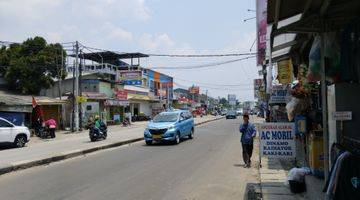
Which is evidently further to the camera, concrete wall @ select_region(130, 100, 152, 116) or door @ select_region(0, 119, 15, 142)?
concrete wall @ select_region(130, 100, 152, 116)

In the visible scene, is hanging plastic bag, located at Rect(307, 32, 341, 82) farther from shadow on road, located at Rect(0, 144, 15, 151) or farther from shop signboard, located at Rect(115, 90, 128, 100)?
shop signboard, located at Rect(115, 90, 128, 100)

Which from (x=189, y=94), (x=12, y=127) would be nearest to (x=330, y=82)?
(x=12, y=127)

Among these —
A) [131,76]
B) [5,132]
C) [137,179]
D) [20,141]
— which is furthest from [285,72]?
[131,76]

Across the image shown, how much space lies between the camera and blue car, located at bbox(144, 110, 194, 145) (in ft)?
82.6

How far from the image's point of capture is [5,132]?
25031 millimetres

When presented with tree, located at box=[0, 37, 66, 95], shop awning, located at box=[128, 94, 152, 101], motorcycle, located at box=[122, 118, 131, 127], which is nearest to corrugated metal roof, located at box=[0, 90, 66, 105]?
tree, located at box=[0, 37, 66, 95]

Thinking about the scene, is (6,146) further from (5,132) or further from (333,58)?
(333,58)

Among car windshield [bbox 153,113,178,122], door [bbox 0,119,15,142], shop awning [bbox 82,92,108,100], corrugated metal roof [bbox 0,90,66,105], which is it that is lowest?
door [bbox 0,119,15,142]

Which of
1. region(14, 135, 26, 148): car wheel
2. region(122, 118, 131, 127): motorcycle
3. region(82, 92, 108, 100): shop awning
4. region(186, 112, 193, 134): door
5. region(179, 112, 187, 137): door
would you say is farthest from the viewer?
region(122, 118, 131, 127): motorcycle

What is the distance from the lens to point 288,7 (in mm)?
8016

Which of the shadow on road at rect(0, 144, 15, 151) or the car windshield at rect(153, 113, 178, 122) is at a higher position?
the car windshield at rect(153, 113, 178, 122)

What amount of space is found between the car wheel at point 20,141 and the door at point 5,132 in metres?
0.45

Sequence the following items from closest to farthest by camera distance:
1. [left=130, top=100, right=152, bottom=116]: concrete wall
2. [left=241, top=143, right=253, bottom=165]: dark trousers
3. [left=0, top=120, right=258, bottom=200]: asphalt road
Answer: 1. [left=0, top=120, right=258, bottom=200]: asphalt road
2. [left=241, top=143, right=253, bottom=165]: dark trousers
3. [left=130, top=100, right=152, bottom=116]: concrete wall

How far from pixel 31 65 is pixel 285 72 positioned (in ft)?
116
